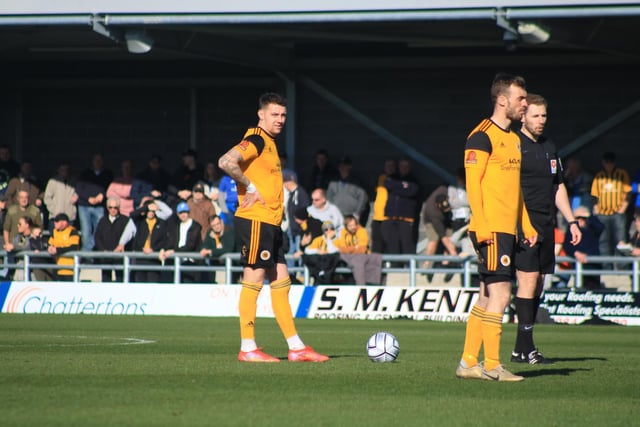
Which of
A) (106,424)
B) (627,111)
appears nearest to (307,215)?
(627,111)

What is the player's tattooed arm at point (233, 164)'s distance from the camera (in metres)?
9.51

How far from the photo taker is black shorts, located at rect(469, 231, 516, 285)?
838 cm

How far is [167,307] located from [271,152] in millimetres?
10665

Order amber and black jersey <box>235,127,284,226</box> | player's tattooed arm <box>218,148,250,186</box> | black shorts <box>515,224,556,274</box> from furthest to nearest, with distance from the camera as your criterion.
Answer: black shorts <box>515,224,556,274</box> → amber and black jersey <box>235,127,284,226</box> → player's tattooed arm <box>218,148,250,186</box>

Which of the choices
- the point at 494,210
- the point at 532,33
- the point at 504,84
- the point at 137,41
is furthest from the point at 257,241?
the point at 137,41

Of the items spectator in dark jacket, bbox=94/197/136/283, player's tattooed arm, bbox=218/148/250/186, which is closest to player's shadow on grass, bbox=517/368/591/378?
player's tattooed arm, bbox=218/148/250/186

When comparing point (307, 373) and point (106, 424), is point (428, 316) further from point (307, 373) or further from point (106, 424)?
point (106, 424)

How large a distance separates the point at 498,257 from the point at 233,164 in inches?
94.0

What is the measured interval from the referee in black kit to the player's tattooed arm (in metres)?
2.44

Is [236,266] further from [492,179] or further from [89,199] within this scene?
[492,179]

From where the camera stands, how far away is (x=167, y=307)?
66.2ft

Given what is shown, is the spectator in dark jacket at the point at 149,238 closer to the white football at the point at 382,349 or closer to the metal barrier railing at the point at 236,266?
the metal barrier railing at the point at 236,266

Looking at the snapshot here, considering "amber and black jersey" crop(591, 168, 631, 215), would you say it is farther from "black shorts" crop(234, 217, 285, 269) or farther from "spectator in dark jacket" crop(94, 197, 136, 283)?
"black shorts" crop(234, 217, 285, 269)

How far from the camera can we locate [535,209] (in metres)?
10.2
